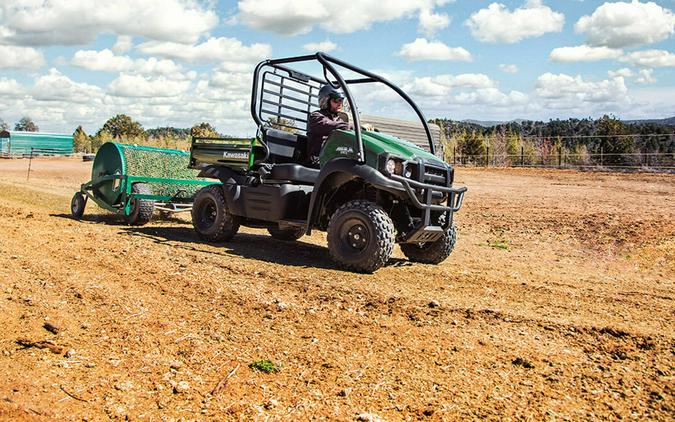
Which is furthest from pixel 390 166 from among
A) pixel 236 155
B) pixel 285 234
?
pixel 285 234

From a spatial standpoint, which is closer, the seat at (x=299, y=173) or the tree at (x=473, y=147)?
the seat at (x=299, y=173)

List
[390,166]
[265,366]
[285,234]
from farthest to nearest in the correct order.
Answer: [285,234] → [390,166] → [265,366]

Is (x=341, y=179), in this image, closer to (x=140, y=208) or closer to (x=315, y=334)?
(x=315, y=334)

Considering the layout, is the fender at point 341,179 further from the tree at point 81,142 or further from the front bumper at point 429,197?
the tree at point 81,142

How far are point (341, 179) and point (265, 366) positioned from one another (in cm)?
358

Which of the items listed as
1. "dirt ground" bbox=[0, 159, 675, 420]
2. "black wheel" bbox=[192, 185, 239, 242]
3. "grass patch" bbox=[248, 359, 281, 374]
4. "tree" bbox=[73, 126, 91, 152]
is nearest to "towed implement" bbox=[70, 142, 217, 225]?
"black wheel" bbox=[192, 185, 239, 242]

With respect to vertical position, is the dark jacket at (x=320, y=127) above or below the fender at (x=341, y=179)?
above

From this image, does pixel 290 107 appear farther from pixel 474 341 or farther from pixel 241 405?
pixel 241 405

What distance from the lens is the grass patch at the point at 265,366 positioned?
13.1ft

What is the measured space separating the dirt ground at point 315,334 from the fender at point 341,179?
702mm

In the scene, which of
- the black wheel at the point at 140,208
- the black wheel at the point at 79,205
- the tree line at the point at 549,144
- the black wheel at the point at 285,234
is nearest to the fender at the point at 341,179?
the black wheel at the point at 285,234

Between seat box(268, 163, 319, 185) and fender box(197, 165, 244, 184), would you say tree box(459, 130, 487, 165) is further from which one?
seat box(268, 163, 319, 185)

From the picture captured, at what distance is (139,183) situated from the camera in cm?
1090

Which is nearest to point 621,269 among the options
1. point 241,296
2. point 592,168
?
point 241,296
